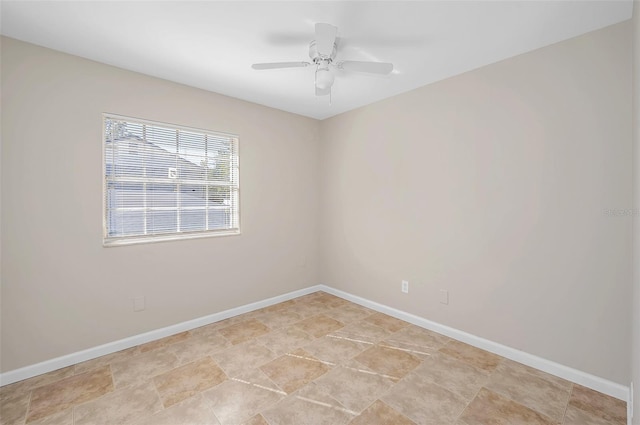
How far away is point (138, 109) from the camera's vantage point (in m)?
2.63

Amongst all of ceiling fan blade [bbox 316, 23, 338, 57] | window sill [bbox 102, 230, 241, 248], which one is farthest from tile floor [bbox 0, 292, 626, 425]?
ceiling fan blade [bbox 316, 23, 338, 57]

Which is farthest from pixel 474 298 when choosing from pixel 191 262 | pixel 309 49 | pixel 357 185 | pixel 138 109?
pixel 138 109

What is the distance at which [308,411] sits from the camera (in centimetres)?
179

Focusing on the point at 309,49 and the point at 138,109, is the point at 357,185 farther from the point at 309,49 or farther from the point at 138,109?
the point at 138,109

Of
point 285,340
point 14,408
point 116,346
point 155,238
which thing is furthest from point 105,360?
point 285,340

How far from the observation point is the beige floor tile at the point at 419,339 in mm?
2576

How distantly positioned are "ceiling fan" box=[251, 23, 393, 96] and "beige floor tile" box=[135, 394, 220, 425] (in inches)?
93.5

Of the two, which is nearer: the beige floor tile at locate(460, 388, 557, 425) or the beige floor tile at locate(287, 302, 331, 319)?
Result: the beige floor tile at locate(460, 388, 557, 425)

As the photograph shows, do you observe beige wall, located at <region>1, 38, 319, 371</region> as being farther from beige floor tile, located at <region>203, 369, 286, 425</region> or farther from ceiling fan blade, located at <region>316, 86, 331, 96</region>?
ceiling fan blade, located at <region>316, 86, 331, 96</region>

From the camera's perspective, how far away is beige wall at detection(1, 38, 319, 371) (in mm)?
2094

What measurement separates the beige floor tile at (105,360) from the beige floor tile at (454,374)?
96.0 inches

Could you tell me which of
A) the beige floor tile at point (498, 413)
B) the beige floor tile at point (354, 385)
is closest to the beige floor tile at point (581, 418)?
the beige floor tile at point (498, 413)

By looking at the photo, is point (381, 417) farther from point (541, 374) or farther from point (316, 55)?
point (316, 55)

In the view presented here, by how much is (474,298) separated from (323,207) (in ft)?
7.44
